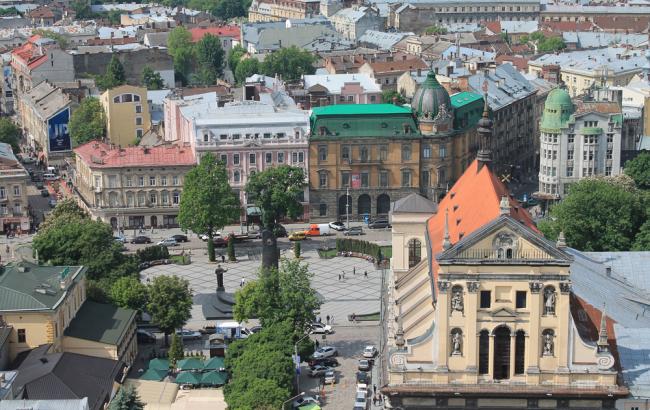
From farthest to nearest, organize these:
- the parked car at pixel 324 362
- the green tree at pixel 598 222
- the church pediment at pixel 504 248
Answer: the green tree at pixel 598 222 → the parked car at pixel 324 362 → the church pediment at pixel 504 248

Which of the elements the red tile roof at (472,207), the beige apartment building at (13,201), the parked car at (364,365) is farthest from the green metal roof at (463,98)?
the red tile roof at (472,207)

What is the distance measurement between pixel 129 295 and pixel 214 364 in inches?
480

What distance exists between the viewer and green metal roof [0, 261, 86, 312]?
9856cm

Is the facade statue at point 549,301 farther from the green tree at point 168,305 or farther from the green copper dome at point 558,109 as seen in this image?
the green copper dome at point 558,109

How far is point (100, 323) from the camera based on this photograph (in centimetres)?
10400

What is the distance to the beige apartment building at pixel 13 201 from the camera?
14950 centimetres

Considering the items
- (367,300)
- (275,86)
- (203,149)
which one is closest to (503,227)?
(367,300)

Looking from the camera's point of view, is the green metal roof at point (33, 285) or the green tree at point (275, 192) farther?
the green tree at point (275, 192)

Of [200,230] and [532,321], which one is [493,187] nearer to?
[532,321]

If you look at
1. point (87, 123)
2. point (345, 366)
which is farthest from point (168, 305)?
point (87, 123)

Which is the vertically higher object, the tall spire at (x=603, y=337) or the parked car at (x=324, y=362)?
the tall spire at (x=603, y=337)

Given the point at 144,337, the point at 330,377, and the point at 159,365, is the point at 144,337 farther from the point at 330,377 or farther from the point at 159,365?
the point at 330,377

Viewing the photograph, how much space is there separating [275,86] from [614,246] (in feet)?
250

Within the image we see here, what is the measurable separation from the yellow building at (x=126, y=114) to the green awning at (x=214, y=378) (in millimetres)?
87658
